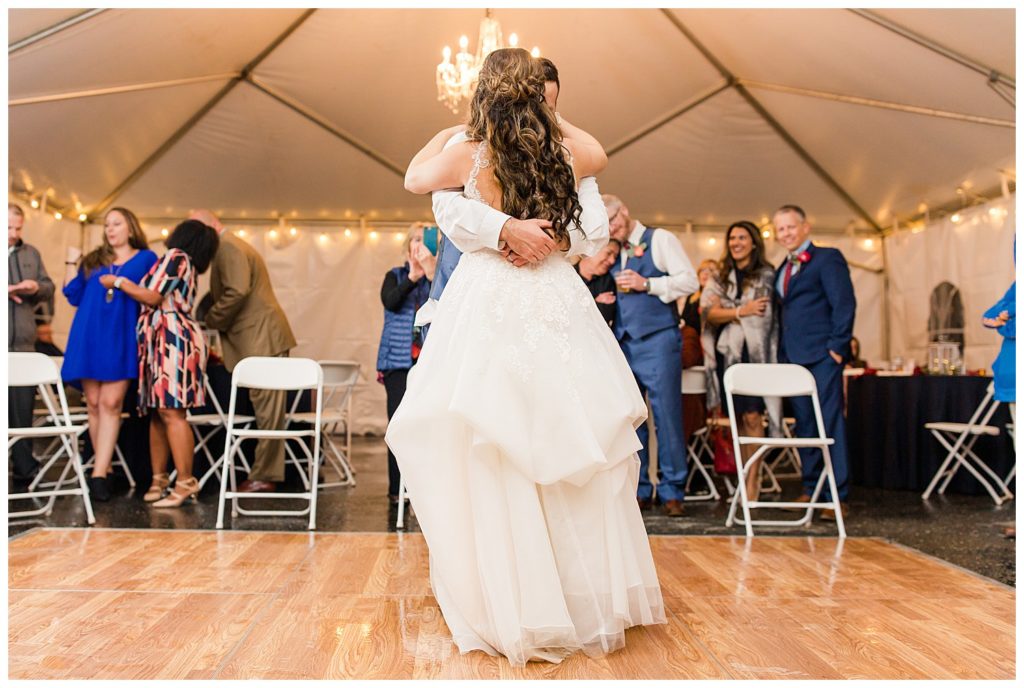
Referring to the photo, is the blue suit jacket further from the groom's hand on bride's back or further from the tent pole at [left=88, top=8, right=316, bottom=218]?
the tent pole at [left=88, top=8, right=316, bottom=218]

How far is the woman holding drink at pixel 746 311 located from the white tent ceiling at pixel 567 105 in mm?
1544

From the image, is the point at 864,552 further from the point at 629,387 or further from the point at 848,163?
the point at 848,163

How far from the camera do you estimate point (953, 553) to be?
12.0 ft

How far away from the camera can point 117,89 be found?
252 inches

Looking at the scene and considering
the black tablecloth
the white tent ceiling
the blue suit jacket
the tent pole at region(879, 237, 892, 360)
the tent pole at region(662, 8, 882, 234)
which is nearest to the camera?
the blue suit jacket

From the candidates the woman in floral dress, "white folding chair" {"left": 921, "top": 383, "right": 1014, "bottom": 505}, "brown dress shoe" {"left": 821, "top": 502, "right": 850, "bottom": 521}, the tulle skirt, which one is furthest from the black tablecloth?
the woman in floral dress

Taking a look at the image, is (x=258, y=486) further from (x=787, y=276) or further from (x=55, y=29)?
(x=787, y=276)

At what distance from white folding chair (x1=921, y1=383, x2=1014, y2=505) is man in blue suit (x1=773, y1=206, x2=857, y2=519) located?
1125mm

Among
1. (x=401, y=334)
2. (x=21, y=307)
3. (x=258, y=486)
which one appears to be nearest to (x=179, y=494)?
(x=258, y=486)

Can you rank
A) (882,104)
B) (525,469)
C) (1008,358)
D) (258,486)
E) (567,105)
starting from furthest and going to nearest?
(567,105), (882,104), (258,486), (1008,358), (525,469)

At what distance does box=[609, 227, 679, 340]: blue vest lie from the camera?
4.61 meters

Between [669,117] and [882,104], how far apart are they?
5.54 feet

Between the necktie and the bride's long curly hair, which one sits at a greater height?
the bride's long curly hair

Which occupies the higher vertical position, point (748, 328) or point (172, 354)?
point (748, 328)
